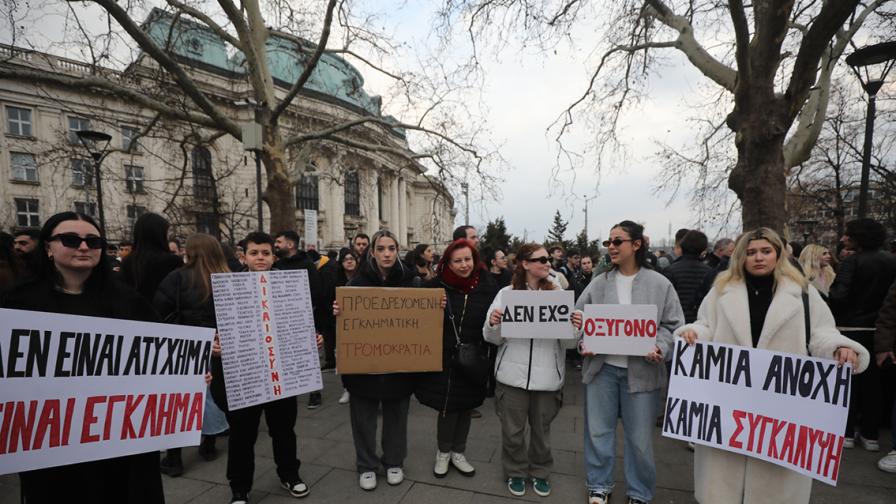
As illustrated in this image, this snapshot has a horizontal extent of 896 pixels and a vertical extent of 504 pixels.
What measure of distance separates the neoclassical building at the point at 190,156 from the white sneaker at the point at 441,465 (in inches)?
377

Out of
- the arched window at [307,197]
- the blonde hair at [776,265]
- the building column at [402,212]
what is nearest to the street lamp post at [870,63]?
the blonde hair at [776,265]

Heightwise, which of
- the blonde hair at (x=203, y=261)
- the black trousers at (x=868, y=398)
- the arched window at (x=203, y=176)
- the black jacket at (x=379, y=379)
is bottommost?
the black trousers at (x=868, y=398)

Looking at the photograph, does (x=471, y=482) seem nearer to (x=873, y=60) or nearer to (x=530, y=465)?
(x=530, y=465)

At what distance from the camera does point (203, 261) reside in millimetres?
3357

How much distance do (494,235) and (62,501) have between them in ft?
112

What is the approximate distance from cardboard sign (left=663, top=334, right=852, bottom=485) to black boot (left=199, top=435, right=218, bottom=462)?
12.7 ft

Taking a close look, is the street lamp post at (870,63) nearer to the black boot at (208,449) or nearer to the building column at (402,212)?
the black boot at (208,449)

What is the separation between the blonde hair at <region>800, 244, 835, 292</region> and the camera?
14.5ft

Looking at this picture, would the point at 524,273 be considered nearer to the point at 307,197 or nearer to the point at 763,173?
the point at 763,173

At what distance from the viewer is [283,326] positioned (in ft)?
9.91

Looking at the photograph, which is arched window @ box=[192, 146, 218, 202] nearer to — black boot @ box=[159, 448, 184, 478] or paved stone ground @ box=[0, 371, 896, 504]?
black boot @ box=[159, 448, 184, 478]

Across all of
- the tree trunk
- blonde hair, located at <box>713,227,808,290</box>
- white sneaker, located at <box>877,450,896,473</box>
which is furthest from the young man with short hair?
the tree trunk

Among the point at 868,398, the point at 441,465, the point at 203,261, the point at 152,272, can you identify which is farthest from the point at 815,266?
the point at 152,272

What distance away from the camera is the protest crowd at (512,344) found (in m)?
2.07
